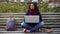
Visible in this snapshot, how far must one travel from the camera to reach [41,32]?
5.89 meters

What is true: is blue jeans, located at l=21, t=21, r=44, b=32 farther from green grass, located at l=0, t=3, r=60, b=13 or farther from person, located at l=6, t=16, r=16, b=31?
green grass, located at l=0, t=3, r=60, b=13

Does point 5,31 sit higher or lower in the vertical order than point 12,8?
lower

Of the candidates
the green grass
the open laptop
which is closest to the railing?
the green grass

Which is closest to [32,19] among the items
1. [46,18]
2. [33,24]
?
[33,24]

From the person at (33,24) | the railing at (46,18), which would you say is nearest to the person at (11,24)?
the railing at (46,18)

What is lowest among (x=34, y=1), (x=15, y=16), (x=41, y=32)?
(x=41, y=32)

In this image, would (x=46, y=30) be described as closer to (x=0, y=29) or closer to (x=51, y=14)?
(x=51, y=14)

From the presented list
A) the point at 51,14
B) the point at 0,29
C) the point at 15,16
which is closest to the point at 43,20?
the point at 51,14

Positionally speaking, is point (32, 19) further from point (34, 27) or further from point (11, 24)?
point (11, 24)

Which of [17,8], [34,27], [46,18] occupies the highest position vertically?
[17,8]

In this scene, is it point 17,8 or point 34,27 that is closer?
point 34,27

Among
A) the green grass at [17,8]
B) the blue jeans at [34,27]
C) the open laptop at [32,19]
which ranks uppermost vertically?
the green grass at [17,8]

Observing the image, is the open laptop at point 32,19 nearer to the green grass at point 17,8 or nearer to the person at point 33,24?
the person at point 33,24

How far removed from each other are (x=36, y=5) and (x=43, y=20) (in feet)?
1.79
